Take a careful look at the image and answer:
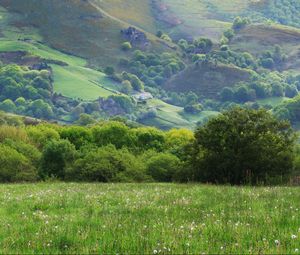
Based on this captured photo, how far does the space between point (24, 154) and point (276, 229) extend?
52.7 meters

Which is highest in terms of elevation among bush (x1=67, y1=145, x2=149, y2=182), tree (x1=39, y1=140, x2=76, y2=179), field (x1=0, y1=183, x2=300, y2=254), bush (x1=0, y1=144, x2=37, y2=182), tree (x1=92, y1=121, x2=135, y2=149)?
field (x1=0, y1=183, x2=300, y2=254)

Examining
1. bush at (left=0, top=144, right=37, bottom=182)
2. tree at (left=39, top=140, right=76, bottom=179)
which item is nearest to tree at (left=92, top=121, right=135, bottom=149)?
tree at (left=39, top=140, right=76, bottom=179)

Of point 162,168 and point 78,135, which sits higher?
point 162,168

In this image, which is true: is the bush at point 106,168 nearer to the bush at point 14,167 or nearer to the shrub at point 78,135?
the bush at point 14,167

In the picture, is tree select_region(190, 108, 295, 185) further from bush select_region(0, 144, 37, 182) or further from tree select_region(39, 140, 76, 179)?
bush select_region(0, 144, 37, 182)

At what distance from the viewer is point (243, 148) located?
37625 mm

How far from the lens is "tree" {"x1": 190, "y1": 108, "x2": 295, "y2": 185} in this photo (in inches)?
1471

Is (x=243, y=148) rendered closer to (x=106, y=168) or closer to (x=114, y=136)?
(x=106, y=168)

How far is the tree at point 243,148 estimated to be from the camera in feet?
123

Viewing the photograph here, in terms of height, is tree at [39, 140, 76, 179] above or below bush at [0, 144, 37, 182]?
below

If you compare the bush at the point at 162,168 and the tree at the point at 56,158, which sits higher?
the bush at the point at 162,168

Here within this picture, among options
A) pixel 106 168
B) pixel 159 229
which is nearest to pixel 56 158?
pixel 106 168

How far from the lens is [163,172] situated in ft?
174

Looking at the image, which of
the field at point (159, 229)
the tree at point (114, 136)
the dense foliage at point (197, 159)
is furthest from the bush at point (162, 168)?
the field at point (159, 229)
